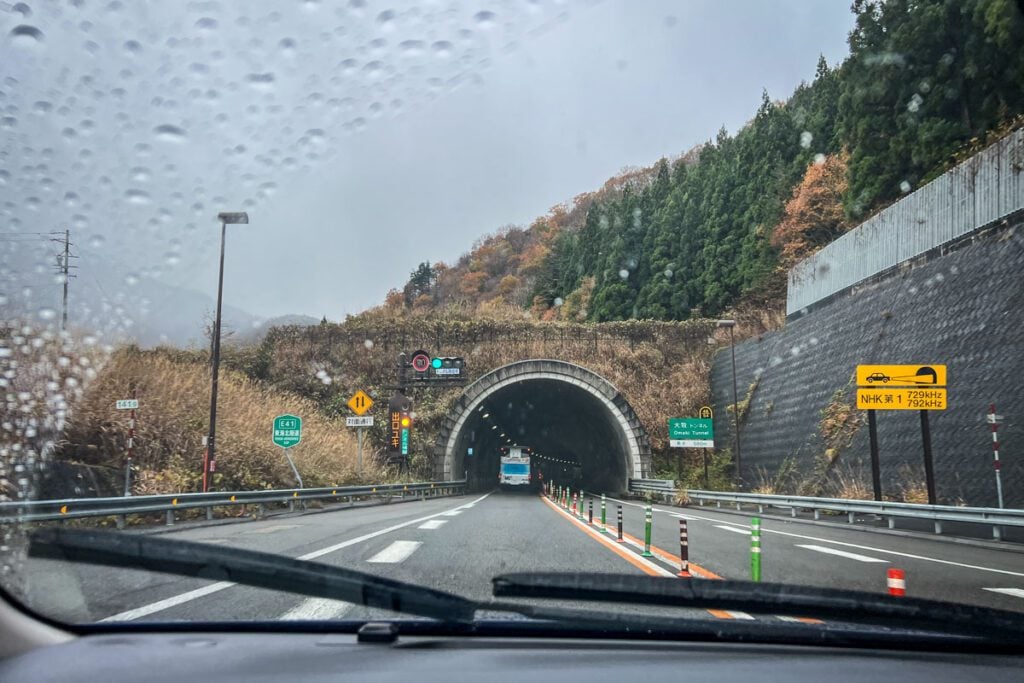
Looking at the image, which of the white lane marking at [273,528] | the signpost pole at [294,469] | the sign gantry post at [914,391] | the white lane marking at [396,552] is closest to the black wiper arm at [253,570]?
the white lane marking at [396,552]

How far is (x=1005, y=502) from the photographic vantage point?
52.7ft

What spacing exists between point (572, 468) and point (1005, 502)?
→ 62217 mm

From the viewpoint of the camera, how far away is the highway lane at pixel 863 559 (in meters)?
7.73

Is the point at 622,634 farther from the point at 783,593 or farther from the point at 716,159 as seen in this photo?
the point at 716,159

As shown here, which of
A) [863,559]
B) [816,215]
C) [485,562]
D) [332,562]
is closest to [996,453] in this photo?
[863,559]

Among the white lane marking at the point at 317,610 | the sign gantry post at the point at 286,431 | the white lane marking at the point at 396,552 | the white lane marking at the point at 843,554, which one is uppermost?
the sign gantry post at the point at 286,431

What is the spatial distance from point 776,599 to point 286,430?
19849 millimetres

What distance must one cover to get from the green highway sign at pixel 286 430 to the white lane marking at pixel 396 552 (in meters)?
11.8

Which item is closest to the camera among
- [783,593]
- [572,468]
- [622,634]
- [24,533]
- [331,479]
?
[622,634]

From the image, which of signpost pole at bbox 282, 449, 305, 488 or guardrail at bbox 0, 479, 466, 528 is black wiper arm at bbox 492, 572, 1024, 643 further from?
signpost pole at bbox 282, 449, 305, 488

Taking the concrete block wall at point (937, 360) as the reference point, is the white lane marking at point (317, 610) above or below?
below

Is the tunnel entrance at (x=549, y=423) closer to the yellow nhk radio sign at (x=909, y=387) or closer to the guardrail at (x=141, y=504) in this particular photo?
the guardrail at (x=141, y=504)

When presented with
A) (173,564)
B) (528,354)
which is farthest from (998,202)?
(528,354)

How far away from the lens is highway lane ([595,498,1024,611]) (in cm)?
773
